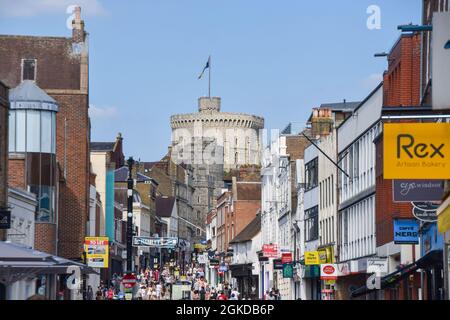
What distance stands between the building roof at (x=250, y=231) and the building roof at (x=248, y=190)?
18.3ft

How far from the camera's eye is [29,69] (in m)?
85.6

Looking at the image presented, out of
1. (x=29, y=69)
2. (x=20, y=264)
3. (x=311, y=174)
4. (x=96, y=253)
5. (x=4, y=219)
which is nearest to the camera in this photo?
(x=20, y=264)

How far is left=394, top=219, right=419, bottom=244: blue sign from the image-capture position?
40.0 m

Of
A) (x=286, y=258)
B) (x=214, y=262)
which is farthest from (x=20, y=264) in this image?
(x=214, y=262)

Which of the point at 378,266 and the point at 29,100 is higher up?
the point at 29,100

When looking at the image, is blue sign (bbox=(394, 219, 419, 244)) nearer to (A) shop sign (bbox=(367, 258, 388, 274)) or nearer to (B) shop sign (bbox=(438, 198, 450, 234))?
(A) shop sign (bbox=(367, 258, 388, 274))

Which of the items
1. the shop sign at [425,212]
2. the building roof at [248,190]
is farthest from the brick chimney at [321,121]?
the building roof at [248,190]

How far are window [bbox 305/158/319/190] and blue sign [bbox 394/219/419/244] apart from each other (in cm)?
3073

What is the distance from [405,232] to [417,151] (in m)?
15.4

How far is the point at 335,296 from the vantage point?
66625 mm

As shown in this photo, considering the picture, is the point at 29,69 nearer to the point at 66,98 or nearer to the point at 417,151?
the point at 66,98
